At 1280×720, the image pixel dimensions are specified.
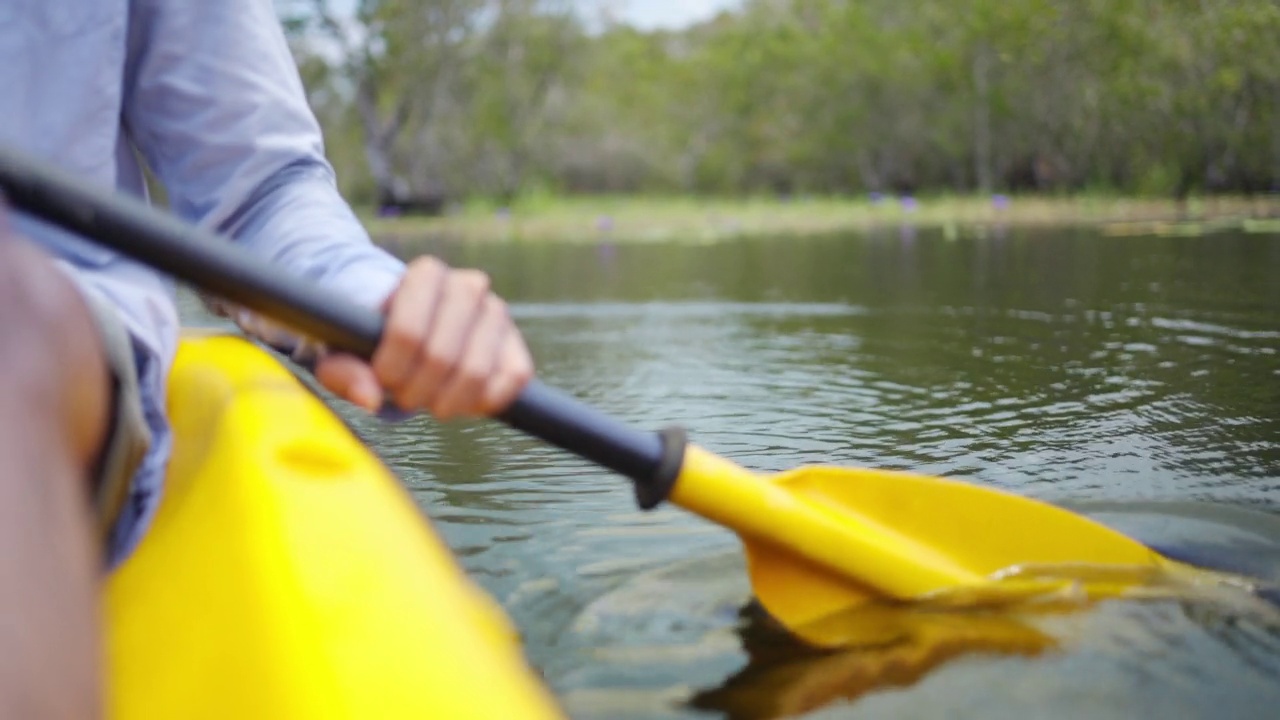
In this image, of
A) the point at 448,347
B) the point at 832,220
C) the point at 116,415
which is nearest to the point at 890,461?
the point at 448,347

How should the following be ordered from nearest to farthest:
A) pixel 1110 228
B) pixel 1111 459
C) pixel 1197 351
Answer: pixel 1111 459 → pixel 1197 351 → pixel 1110 228

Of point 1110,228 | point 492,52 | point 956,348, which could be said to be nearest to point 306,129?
point 956,348

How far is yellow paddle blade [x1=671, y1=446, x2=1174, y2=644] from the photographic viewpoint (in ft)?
3.58

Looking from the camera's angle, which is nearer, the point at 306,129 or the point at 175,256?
the point at 175,256

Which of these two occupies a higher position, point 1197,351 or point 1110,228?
point 1197,351

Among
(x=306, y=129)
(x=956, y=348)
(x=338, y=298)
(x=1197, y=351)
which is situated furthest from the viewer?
(x=956, y=348)

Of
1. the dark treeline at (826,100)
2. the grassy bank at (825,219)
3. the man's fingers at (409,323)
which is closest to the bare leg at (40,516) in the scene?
the man's fingers at (409,323)

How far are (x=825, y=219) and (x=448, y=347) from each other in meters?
11.3

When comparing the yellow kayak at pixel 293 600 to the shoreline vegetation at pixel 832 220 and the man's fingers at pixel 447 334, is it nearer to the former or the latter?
the man's fingers at pixel 447 334

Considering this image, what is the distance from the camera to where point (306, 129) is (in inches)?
38.8

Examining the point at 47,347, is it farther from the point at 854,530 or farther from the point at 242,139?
the point at 854,530

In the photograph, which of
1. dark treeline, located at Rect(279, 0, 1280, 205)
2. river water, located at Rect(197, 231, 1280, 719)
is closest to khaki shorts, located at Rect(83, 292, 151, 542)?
river water, located at Rect(197, 231, 1280, 719)

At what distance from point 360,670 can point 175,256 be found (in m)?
0.36

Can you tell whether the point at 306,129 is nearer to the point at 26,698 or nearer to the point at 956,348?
the point at 26,698
